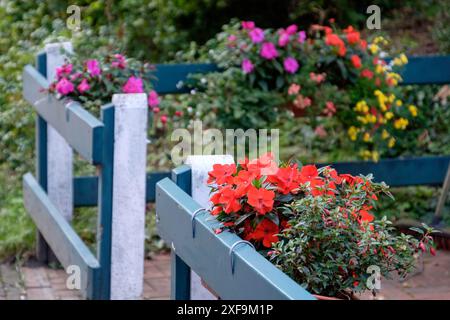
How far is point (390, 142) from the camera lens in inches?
242

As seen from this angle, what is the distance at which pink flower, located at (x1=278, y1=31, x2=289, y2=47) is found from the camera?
5.88 metres

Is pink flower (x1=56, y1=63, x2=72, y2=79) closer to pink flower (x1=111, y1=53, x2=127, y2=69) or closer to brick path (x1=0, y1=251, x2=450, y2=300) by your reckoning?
pink flower (x1=111, y1=53, x2=127, y2=69)

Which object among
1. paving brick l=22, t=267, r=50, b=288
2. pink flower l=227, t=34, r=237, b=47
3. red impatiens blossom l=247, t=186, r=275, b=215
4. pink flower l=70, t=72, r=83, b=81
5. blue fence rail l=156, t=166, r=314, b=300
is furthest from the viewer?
pink flower l=227, t=34, r=237, b=47

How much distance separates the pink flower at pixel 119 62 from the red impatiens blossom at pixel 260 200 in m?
2.78

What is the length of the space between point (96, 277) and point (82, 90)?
102 cm

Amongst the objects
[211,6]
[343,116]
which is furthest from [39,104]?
[211,6]

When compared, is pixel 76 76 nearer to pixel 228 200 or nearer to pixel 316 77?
pixel 316 77

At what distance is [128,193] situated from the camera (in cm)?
448

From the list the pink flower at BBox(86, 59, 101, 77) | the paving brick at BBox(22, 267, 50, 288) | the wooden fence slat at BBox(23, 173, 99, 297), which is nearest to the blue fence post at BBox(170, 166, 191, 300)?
the wooden fence slat at BBox(23, 173, 99, 297)

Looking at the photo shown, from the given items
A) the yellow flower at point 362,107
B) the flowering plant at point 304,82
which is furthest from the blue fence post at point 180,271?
the yellow flower at point 362,107

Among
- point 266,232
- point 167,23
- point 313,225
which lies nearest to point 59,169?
point 167,23

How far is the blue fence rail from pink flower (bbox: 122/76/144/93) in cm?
189

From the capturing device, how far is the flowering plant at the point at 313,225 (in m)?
2.26

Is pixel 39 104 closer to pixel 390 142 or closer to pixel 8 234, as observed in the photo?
pixel 8 234
